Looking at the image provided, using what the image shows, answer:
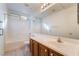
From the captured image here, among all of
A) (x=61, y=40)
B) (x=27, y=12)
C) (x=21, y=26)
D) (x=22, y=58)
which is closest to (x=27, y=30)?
(x=21, y=26)

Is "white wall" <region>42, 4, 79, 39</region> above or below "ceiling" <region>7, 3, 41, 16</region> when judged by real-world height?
below

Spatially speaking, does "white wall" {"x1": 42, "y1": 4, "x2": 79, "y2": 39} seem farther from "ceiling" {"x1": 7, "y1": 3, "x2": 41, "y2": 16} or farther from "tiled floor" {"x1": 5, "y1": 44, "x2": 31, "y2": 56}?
"tiled floor" {"x1": 5, "y1": 44, "x2": 31, "y2": 56}

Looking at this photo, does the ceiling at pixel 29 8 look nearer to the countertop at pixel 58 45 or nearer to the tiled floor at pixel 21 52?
the countertop at pixel 58 45

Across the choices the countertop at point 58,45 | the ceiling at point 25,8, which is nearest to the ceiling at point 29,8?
the ceiling at point 25,8

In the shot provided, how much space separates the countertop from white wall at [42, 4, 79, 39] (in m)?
0.09

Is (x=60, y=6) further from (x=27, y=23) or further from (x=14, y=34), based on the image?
(x=14, y=34)

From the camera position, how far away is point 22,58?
114cm

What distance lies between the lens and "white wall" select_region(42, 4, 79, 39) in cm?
113

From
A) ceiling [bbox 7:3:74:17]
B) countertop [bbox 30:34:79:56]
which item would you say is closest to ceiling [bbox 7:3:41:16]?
ceiling [bbox 7:3:74:17]

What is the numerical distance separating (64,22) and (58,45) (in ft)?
1.06

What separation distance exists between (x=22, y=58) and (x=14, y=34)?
0.34 metres

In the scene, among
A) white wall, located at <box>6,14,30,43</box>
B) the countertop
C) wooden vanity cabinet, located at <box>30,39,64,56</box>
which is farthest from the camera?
white wall, located at <box>6,14,30,43</box>

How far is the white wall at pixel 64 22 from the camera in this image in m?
1.13

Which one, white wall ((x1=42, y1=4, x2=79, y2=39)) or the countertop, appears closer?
the countertop
